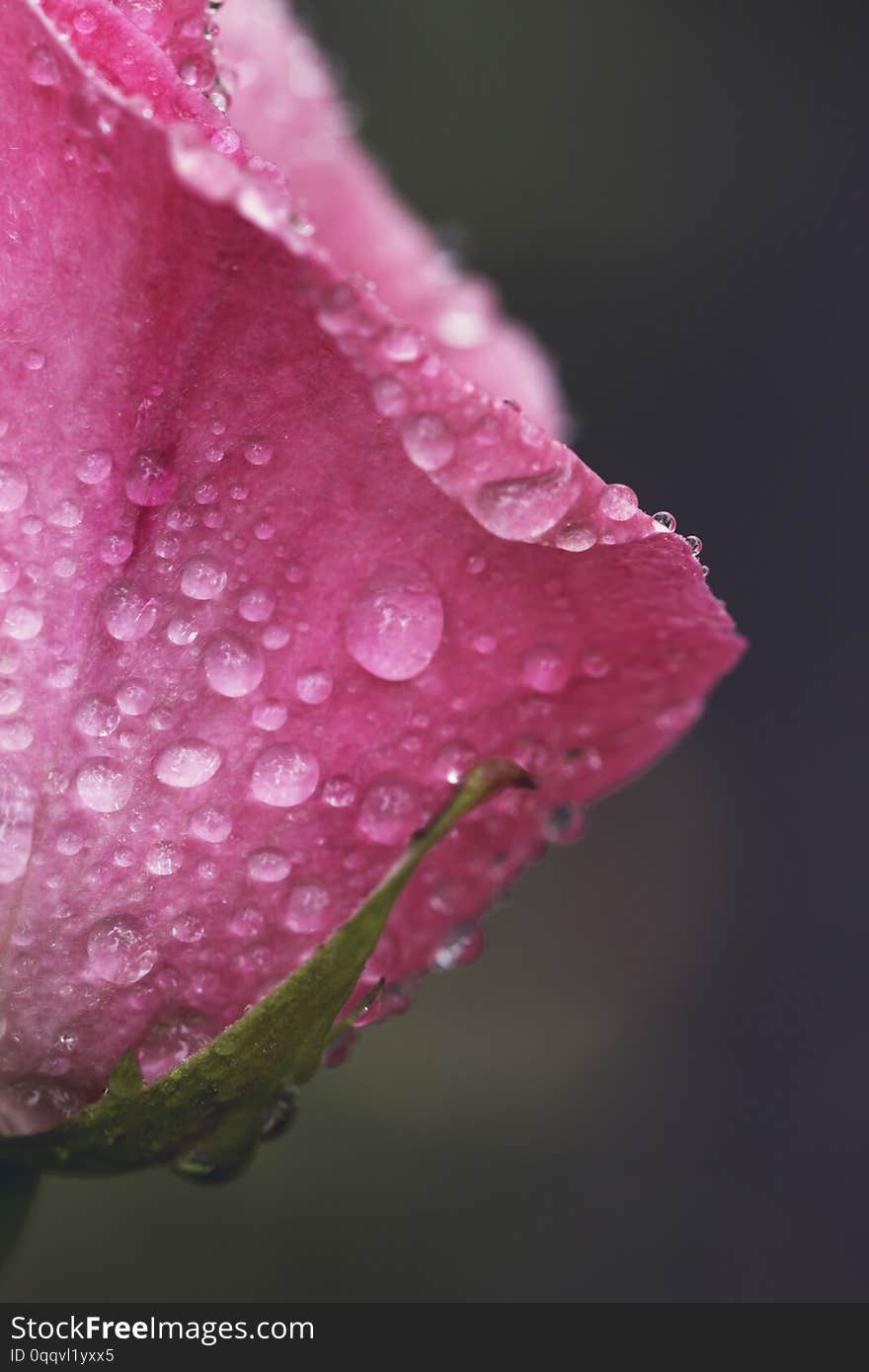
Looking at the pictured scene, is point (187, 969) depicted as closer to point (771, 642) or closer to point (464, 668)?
point (464, 668)

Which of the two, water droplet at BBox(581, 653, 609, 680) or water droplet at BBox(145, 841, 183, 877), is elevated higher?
water droplet at BBox(581, 653, 609, 680)

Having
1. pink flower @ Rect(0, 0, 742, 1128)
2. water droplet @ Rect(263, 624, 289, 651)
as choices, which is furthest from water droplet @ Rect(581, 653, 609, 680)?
water droplet @ Rect(263, 624, 289, 651)

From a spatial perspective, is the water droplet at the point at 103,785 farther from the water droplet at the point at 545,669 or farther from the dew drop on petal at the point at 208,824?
the water droplet at the point at 545,669

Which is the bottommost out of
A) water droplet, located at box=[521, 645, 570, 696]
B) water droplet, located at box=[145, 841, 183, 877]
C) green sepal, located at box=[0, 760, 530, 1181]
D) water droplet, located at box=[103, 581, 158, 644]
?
green sepal, located at box=[0, 760, 530, 1181]

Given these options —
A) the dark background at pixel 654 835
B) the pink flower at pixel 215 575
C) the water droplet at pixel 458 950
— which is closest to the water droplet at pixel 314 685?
the pink flower at pixel 215 575

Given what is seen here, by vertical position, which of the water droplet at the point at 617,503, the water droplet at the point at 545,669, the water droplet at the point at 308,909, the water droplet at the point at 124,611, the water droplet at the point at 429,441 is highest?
the water droplet at the point at 617,503

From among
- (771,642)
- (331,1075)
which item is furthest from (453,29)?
(331,1075)

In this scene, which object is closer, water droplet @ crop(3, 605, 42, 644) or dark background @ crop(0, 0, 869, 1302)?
water droplet @ crop(3, 605, 42, 644)

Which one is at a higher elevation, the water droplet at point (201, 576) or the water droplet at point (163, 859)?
the water droplet at point (201, 576)

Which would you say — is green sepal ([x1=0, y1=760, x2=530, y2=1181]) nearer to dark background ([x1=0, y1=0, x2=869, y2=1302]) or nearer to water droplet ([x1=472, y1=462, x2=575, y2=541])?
water droplet ([x1=472, y1=462, x2=575, y2=541])
